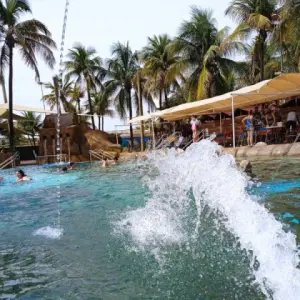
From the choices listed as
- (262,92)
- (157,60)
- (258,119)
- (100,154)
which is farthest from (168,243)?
(157,60)

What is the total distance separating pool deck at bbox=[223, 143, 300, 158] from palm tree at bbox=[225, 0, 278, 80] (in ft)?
31.1

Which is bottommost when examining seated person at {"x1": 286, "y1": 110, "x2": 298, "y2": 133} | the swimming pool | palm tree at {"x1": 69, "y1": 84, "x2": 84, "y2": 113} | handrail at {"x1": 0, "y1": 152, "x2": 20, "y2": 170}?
the swimming pool

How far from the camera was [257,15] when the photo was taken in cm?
2231

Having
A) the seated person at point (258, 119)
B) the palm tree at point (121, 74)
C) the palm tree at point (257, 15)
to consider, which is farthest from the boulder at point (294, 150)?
the palm tree at point (121, 74)

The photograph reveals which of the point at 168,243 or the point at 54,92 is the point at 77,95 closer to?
the point at 54,92

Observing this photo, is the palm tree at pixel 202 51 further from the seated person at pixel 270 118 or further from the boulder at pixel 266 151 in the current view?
the boulder at pixel 266 151

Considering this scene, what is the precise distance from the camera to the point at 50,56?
29.0 metres

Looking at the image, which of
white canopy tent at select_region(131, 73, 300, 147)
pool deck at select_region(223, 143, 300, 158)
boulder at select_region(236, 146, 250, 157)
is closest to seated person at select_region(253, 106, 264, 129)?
white canopy tent at select_region(131, 73, 300, 147)

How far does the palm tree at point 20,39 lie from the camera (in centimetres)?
2650

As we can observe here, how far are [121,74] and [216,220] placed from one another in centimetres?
3389

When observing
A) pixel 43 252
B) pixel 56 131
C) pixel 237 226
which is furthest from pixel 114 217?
pixel 56 131

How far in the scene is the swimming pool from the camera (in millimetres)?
3990

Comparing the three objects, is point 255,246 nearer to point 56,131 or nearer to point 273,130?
point 273,130

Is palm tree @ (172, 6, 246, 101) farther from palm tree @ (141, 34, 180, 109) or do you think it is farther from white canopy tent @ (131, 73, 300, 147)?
white canopy tent @ (131, 73, 300, 147)
